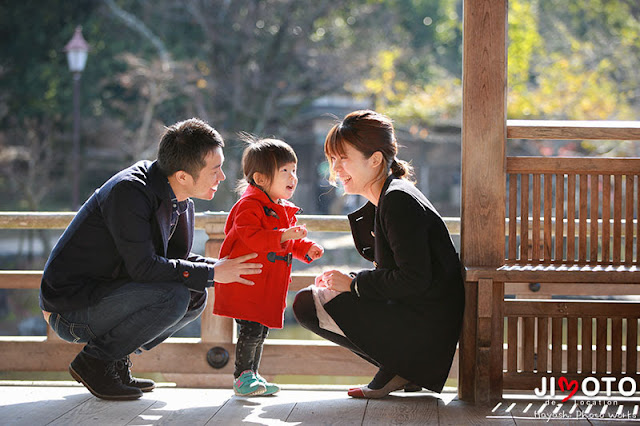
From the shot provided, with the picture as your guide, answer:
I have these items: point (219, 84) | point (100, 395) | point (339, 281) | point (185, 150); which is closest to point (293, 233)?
point (339, 281)

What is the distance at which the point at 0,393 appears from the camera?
8.78 feet

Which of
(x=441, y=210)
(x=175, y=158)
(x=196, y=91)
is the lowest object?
(x=441, y=210)

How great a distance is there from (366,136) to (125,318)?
1004mm

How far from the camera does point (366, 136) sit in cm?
250

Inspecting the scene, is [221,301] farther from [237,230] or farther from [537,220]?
[537,220]

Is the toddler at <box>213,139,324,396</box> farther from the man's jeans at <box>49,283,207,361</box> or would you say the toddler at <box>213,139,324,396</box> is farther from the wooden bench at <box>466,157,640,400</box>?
the wooden bench at <box>466,157,640,400</box>

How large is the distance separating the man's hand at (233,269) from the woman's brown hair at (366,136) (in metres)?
0.48

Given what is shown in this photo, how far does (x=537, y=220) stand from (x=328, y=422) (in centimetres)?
113

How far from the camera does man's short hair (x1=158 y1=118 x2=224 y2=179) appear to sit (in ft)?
8.23

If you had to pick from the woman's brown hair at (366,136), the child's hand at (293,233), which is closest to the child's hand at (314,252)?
the child's hand at (293,233)

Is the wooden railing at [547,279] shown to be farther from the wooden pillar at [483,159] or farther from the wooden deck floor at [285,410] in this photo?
the wooden deck floor at [285,410]

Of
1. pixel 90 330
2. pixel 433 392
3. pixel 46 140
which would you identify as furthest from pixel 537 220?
pixel 46 140

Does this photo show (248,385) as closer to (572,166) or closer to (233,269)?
(233,269)

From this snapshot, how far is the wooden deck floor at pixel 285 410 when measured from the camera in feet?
Result: 7.52
